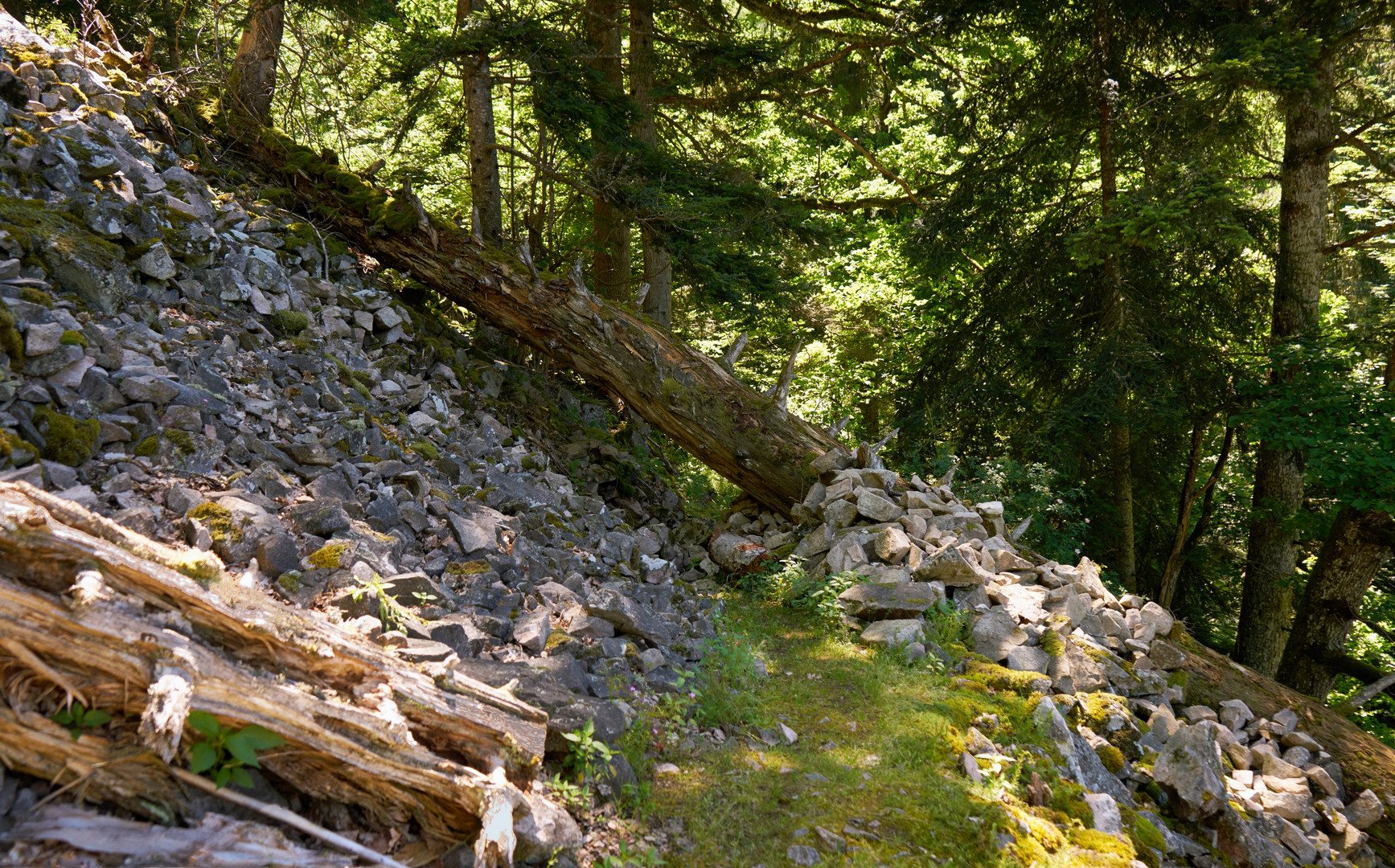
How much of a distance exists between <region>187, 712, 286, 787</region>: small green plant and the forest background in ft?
18.9

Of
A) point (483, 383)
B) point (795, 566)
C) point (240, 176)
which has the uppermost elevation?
point (240, 176)

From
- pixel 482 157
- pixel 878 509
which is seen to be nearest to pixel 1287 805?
pixel 878 509

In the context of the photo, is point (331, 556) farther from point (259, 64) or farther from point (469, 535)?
point (259, 64)

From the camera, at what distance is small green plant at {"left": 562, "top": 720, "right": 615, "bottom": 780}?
3.13 metres

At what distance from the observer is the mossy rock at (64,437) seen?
3.34 m

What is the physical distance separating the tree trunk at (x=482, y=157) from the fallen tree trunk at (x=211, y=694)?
543cm

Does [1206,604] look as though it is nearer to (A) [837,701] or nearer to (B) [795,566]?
(B) [795,566]

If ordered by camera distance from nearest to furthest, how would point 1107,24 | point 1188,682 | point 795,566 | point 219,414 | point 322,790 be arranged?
point 322,790 < point 219,414 < point 1188,682 < point 795,566 < point 1107,24

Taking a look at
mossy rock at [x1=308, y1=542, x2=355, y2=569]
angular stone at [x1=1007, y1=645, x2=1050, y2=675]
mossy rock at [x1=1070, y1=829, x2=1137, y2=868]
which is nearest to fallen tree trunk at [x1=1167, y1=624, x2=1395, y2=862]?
angular stone at [x1=1007, y1=645, x2=1050, y2=675]

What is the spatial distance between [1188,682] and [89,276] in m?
7.75

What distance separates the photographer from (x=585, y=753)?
314cm

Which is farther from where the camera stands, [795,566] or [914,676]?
[795,566]

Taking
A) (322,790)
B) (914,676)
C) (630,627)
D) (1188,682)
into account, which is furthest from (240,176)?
(1188,682)

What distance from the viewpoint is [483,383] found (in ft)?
23.7
